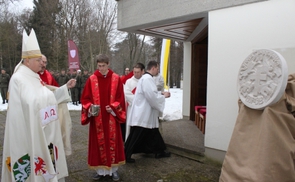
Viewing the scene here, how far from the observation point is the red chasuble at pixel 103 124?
3.50 meters

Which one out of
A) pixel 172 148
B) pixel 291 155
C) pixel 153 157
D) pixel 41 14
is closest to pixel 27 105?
pixel 291 155

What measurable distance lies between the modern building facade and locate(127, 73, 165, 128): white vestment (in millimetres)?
860

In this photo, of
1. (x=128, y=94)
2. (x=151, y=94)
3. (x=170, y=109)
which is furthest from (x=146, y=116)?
(x=170, y=109)

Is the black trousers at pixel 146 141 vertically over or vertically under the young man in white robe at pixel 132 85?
under

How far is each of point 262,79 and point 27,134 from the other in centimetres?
226

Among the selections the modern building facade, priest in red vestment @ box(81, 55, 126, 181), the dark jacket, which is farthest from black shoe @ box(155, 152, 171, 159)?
the dark jacket

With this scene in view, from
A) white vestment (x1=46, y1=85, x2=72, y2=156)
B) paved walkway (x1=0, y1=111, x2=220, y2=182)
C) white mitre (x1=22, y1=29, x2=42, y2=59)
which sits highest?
white mitre (x1=22, y1=29, x2=42, y2=59)

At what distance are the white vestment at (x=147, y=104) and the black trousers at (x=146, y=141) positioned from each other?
0.16 m

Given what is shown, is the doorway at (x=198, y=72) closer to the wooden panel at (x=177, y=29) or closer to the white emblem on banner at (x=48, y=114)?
the wooden panel at (x=177, y=29)

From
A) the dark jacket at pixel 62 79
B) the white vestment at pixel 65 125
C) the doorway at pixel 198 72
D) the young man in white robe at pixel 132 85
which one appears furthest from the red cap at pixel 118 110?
the dark jacket at pixel 62 79

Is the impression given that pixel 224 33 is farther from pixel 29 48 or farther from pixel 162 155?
pixel 29 48

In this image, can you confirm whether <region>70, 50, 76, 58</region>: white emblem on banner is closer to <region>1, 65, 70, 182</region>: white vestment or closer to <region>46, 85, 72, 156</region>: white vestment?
<region>46, 85, 72, 156</region>: white vestment

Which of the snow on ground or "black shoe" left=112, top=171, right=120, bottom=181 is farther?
the snow on ground

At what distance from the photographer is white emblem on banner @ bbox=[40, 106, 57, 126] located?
100 inches
